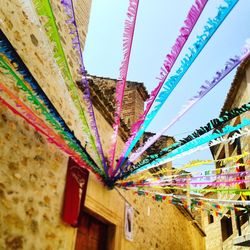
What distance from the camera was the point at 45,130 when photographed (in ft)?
13.2

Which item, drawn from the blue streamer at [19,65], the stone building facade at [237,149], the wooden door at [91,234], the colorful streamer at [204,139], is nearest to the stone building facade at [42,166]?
the wooden door at [91,234]

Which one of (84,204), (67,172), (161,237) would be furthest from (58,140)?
(161,237)

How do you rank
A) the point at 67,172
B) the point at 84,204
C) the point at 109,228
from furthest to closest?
the point at 109,228
the point at 84,204
the point at 67,172

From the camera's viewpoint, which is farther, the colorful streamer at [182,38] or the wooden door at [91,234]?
the wooden door at [91,234]

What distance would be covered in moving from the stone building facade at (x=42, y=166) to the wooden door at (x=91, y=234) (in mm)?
36

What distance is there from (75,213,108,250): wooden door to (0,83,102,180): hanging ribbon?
2.67ft

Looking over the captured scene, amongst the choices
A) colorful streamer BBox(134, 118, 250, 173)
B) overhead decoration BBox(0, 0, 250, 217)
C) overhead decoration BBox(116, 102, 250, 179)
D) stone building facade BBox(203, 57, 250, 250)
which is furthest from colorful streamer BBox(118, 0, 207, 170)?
stone building facade BBox(203, 57, 250, 250)

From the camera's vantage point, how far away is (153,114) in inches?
147

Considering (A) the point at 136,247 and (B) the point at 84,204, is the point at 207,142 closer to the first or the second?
(B) the point at 84,204

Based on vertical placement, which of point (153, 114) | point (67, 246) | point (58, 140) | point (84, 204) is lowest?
point (67, 246)

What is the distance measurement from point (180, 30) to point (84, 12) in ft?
15.4

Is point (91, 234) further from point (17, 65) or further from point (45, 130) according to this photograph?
point (17, 65)

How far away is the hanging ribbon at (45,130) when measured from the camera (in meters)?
3.33

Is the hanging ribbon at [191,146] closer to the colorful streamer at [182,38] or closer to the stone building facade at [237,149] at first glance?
the colorful streamer at [182,38]
